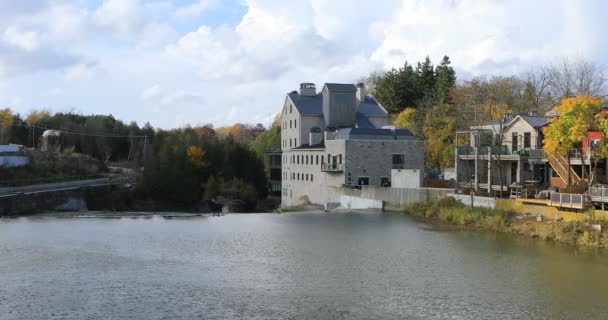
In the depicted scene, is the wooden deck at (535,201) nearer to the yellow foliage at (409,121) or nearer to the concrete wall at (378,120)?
the concrete wall at (378,120)

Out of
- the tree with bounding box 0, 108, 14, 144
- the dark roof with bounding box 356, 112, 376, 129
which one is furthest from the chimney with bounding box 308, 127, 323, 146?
the tree with bounding box 0, 108, 14, 144

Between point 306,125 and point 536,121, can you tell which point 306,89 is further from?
point 536,121

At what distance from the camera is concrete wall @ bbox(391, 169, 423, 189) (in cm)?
5341

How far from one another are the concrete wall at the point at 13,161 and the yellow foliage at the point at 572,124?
166ft

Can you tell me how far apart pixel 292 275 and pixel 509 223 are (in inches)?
719

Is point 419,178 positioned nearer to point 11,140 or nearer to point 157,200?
point 157,200

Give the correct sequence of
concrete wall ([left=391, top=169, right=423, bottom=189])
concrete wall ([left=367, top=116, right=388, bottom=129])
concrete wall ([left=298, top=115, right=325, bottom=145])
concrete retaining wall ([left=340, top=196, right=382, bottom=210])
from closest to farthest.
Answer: concrete wall ([left=391, top=169, right=423, bottom=189]) → concrete retaining wall ([left=340, top=196, right=382, bottom=210]) → concrete wall ([left=298, top=115, right=325, bottom=145]) → concrete wall ([left=367, top=116, right=388, bottom=129])

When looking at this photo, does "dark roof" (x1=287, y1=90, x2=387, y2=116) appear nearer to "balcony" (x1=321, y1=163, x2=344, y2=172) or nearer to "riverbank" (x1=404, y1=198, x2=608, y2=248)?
"balcony" (x1=321, y1=163, x2=344, y2=172)

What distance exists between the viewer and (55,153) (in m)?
74.8

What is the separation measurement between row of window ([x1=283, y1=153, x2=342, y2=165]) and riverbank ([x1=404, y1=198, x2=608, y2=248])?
421 inches

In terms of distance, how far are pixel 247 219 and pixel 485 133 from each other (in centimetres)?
2114

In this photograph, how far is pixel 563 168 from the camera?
42.4 m

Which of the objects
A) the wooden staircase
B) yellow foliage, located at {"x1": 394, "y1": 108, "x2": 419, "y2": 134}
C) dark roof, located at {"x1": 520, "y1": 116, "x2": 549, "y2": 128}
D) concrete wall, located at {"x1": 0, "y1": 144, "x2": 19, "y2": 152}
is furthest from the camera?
yellow foliage, located at {"x1": 394, "y1": 108, "x2": 419, "y2": 134}

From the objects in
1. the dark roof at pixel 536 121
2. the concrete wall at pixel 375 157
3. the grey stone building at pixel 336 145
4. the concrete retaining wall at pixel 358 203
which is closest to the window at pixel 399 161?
the grey stone building at pixel 336 145
